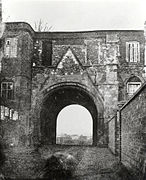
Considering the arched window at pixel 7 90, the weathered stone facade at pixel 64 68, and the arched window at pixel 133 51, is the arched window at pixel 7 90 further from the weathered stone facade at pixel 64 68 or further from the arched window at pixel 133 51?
the arched window at pixel 133 51

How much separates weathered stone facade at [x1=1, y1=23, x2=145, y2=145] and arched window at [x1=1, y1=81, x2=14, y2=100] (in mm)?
247

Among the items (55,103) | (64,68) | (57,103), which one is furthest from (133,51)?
(57,103)

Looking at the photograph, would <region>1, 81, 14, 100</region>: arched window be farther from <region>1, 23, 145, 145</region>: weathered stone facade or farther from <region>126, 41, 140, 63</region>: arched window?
<region>126, 41, 140, 63</region>: arched window

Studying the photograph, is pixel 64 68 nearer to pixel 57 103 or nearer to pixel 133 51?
pixel 57 103

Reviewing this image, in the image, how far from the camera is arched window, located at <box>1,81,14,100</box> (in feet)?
63.8

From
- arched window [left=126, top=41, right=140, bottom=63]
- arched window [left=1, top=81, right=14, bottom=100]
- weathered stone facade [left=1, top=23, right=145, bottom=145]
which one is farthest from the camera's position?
arched window [left=126, top=41, right=140, bottom=63]

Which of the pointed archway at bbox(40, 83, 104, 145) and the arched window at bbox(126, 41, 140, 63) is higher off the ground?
the arched window at bbox(126, 41, 140, 63)

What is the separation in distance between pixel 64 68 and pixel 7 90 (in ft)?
13.8

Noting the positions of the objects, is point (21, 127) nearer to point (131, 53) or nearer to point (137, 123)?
point (131, 53)

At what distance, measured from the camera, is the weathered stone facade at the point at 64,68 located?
1972cm

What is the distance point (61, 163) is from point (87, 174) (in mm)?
1181

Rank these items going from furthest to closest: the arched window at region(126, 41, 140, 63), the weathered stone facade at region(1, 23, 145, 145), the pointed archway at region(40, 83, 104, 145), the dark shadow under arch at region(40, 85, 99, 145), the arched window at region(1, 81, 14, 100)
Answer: the arched window at region(126, 41, 140, 63)
the dark shadow under arch at region(40, 85, 99, 145)
the pointed archway at region(40, 83, 104, 145)
the weathered stone facade at region(1, 23, 145, 145)
the arched window at region(1, 81, 14, 100)

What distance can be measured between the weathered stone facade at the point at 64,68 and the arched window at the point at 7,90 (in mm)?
247

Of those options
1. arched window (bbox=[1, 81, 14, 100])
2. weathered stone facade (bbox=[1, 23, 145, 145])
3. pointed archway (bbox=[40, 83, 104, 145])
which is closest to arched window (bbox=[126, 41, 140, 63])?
weathered stone facade (bbox=[1, 23, 145, 145])
